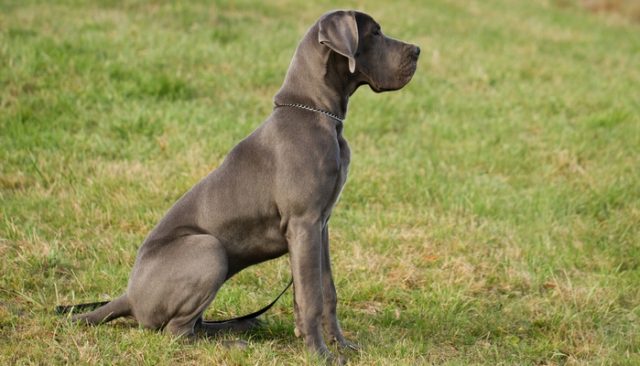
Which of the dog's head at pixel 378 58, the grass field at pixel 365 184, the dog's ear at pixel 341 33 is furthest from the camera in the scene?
the grass field at pixel 365 184

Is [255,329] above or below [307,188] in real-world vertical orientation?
below

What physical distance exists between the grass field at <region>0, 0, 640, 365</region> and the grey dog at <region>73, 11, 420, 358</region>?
0.20 metres

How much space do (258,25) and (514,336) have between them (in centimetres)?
764

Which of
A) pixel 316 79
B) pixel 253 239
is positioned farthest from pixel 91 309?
pixel 316 79

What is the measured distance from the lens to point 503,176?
26.3ft

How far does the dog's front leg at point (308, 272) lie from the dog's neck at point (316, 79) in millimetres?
634

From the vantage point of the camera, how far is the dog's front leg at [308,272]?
4297mm

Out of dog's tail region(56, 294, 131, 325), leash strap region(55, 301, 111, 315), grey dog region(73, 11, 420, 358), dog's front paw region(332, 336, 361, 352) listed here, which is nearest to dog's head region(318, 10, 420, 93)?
grey dog region(73, 11, 420, 358)

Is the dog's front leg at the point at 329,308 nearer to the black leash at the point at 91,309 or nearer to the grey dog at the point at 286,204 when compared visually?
the grey dog at the point at 286,204

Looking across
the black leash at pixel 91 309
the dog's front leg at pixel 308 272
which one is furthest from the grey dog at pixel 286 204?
the black leash at pixel 91 309

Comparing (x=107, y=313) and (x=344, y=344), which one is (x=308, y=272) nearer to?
(x=344, y=344)

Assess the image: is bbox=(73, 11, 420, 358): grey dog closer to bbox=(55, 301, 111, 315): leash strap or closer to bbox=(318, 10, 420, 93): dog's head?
bbox=(318, 10, 420, 93): dog's head

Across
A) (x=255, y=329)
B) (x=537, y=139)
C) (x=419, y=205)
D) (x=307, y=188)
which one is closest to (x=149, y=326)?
(x=255, y=329)

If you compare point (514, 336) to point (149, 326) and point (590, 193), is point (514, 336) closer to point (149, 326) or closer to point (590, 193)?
point (149, 326)
